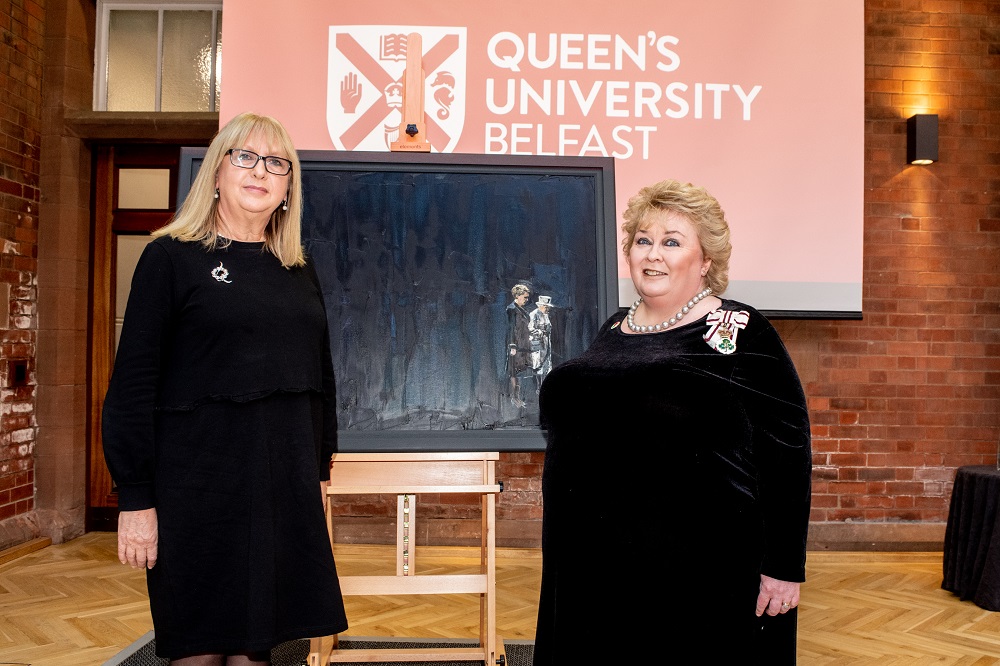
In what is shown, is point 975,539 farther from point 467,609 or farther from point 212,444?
point 212,444

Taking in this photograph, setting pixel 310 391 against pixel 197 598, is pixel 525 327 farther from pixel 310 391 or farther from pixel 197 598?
pixel 197 598

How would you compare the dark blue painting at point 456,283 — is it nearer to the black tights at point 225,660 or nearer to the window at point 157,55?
the black tights at point 225,660

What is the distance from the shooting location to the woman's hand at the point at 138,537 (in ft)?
4.81

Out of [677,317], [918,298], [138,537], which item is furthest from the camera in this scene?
[918,298]

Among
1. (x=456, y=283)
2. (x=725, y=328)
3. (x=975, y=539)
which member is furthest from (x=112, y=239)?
(x=975, y=539)

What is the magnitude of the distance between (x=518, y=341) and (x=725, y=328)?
40.4 inches

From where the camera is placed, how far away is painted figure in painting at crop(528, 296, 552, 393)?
2.46 m

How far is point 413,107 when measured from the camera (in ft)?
8.54

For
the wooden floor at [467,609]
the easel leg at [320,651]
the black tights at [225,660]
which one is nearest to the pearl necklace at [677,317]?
the black tights at [225,660]

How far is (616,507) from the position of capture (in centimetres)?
154

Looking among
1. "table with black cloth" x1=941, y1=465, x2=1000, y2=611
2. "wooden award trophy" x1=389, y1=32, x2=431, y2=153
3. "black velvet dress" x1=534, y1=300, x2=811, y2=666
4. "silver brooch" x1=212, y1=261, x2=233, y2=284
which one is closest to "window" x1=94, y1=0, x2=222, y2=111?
"wooden award trophy" x1=389, y1=32, x2=431, y2=153

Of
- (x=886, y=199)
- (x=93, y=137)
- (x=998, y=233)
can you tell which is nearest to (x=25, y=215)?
(x=93, y=137)

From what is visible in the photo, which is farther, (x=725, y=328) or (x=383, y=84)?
(x=383, y=84)

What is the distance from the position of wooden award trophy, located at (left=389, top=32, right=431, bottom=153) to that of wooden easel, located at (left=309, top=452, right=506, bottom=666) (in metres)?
1.02
